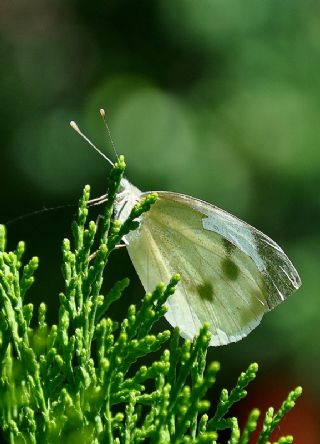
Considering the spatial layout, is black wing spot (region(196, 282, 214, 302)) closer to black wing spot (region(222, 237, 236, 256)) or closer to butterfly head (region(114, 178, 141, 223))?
black wing spot (region(222, 237, 236, 256))

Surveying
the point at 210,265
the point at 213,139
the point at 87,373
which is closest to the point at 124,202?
the point at 210,265

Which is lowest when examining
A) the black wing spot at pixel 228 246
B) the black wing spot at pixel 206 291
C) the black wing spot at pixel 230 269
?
the black wing spot at pixel 206 291

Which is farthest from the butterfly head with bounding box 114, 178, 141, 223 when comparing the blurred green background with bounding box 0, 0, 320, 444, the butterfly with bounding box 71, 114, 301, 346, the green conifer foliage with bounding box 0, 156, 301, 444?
the blurred green background with bounding box 0, 0, 320, 444

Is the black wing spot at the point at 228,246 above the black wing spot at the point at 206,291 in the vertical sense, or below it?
above

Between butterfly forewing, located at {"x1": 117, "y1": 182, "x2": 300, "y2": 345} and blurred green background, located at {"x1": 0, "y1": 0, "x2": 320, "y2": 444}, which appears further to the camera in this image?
blurred green background, located at {"x1": 0, "y1": 0, "x2": 320, "y2": 444}

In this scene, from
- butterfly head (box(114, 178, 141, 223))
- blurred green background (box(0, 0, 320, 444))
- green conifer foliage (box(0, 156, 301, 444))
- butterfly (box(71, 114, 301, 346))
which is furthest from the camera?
blurred green background (box(0, 0, 320, 444))

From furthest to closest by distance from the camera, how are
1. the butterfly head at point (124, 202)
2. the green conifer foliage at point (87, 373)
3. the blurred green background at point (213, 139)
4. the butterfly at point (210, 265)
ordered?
the blurred green background at point (213, 139)
the butterfly at point (210, 265)
the butterfly head at point (124, 202)
the green conifer foliage at point (87, 373)

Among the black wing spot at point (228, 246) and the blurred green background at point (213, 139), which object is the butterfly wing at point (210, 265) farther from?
the blurred green background at point (213, 139)

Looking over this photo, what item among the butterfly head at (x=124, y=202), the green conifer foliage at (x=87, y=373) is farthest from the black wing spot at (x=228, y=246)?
the green conifer foliage at (x=87, y=373)

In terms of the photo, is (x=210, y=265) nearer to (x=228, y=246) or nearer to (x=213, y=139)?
(x=228, y=246)
